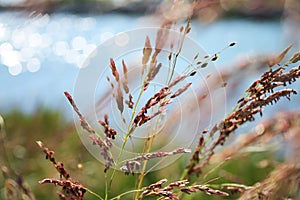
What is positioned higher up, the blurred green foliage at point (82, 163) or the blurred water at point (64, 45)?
the blurred water at point (64, 45)

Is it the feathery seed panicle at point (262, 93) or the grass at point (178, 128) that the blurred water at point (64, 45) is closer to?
the grass at point (178, 128)

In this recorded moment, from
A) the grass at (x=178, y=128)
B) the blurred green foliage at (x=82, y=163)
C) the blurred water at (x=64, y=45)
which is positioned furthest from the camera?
the blurred water at (x=64, y=45)

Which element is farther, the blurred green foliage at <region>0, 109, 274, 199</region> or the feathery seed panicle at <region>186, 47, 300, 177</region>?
the blurred green foliage at <region>0, 109, 274, 199</region>

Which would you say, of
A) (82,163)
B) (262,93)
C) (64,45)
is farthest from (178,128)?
(64,45)

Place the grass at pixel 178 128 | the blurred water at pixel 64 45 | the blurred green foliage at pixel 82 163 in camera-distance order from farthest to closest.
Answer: the blurred water at pixel 64 45 < the blurred green foliage at pixel 82 163 < the grass at pixel 178 128

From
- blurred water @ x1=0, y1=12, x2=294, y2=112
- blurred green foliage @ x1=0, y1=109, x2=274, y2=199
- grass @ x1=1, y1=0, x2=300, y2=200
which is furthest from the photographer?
blurred water @ x1=0, y1=12, x2=294, y2=112

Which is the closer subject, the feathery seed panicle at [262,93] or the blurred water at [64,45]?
the feathery seed panicle at [262,93]

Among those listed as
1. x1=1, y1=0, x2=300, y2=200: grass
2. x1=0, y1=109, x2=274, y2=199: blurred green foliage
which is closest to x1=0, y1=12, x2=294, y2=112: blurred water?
x1=0, y1=109, x2=274, y2=199: blurred green foliage

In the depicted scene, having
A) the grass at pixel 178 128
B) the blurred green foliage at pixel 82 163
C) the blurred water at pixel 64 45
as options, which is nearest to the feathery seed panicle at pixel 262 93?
the grass at pixel 178 128

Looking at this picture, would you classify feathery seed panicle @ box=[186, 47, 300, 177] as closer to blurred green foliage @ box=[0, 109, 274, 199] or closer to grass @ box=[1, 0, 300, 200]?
grass @ box=[1, 0, 300, 200]
